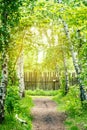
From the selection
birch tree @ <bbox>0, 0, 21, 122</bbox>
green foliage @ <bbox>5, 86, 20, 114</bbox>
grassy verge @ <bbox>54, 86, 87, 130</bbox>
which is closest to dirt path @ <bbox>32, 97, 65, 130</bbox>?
grassy verge @ <bbox>54, 86, 87, 130</bbox>

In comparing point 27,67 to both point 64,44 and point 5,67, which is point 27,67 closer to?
point 64,44

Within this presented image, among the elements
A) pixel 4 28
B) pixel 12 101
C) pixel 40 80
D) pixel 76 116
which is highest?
pixel 4 28

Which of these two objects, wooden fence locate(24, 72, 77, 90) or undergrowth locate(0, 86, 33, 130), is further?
wooden fence locate(24, 72, 77, 90)

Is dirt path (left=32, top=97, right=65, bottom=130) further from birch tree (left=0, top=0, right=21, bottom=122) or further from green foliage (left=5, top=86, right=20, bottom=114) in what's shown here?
birch tree (left=0, top=0, right=21, bottom=122)

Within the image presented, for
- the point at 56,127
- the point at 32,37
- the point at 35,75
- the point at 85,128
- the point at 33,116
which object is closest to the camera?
the point at 85,128

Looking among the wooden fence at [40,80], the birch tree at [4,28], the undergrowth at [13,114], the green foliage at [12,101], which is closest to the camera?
the undergrowth at [13,114]

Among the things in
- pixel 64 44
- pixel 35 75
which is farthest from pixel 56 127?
pixel 35 75

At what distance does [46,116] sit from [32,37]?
9.09 metres

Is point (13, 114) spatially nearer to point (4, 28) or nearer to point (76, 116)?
point (76, 116)

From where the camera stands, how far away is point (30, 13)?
1931 centimetres

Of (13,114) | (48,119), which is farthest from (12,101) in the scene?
(48,119)

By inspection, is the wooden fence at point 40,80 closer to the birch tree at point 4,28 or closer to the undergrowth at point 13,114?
the undergrowth at point 13,114

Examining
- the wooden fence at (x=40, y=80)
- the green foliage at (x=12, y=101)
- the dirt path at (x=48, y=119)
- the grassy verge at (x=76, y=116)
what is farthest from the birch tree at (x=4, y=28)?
the wooden fence at (x=40, y=80)

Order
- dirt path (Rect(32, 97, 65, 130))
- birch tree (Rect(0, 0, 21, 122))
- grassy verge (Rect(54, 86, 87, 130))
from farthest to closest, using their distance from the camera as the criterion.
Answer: dirt path (Rect(32, 97, 65, 130))
grassy verge (Rect(54, 86, 87, 130))
birch tree (Rect(0, 0, 21, 122))
